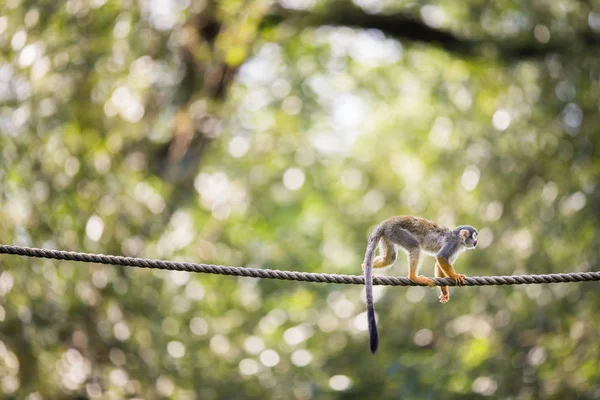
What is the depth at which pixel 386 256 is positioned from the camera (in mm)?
5551

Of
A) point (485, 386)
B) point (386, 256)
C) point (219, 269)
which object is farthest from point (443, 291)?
point (485, 386)

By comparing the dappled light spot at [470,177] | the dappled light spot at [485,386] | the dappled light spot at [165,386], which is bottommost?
the dappled light spot at [165,386]

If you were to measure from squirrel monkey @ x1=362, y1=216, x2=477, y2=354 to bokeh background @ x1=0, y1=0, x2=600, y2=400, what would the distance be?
241 cm

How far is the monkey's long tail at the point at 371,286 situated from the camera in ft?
14.6

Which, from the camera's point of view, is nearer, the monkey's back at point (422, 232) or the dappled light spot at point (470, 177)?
the monkey's back at point (422, 232)

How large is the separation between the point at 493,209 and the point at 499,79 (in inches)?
85.2

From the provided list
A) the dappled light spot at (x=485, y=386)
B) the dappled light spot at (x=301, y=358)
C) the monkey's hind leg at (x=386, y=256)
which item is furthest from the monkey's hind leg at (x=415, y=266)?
the dappled light spot at (x=301, y=358)

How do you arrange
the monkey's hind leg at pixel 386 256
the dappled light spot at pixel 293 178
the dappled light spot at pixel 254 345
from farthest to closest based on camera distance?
the dappled light spot at pixel 293 178 < the dappled light spot at pixel 254 345 < the monkey's hind leg at pixel 386 256

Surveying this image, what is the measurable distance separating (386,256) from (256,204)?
7191 mm

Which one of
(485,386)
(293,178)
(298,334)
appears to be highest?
(293,178)

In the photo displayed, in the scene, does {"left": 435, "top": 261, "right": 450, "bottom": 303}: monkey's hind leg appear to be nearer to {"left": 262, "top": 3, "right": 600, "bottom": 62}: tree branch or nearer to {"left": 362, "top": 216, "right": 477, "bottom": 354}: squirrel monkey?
{"left": 362, "top": 216, "right": 477, "bottom": 354}: squirrel monkey

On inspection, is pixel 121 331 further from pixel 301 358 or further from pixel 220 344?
pixel 301 358

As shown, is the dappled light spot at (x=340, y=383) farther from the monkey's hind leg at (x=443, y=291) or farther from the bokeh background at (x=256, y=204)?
the monkey's hind leg at (x=443, y=291)

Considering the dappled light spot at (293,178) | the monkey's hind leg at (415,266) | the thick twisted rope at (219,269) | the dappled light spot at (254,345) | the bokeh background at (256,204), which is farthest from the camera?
the dappled light spot at (293,178)
